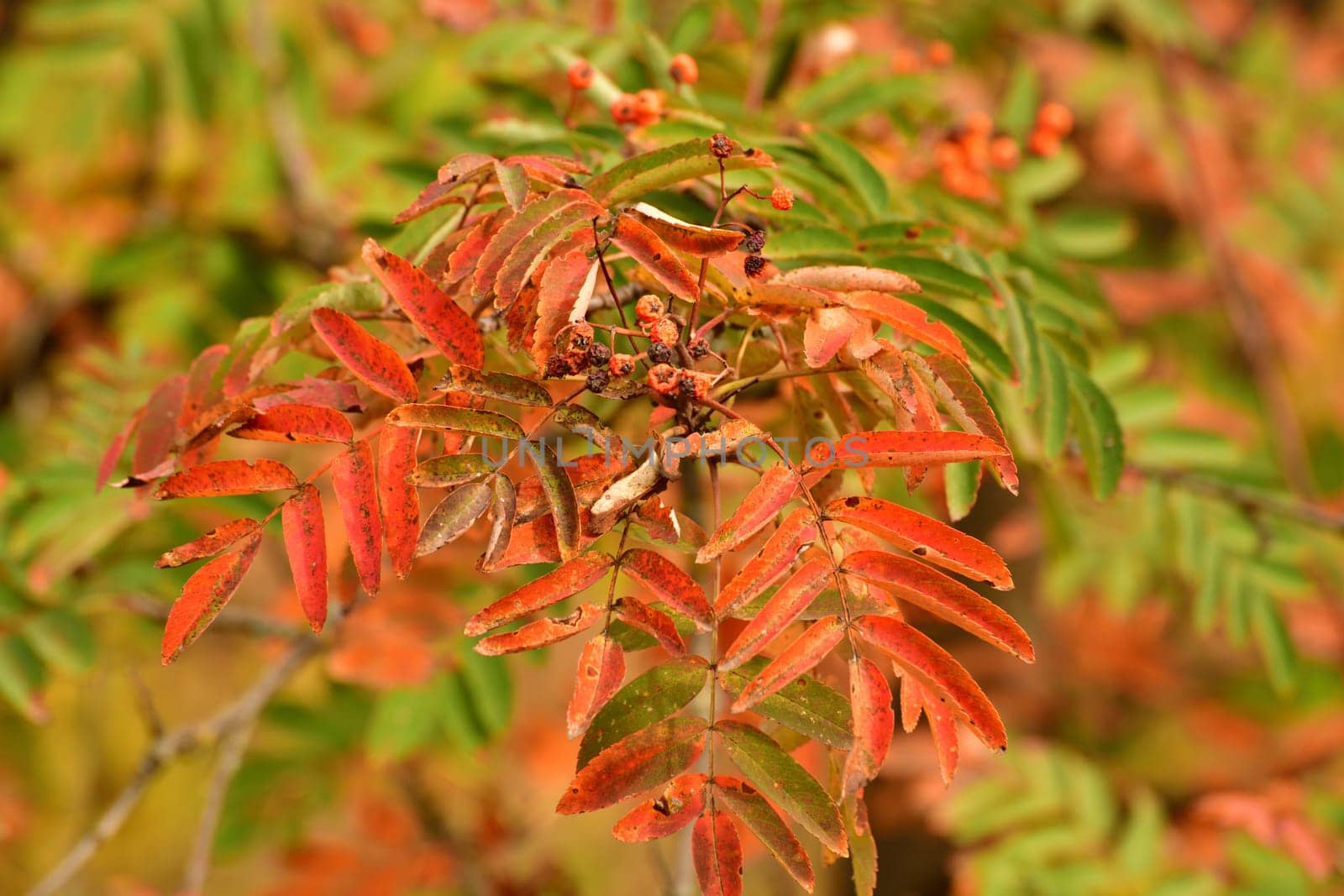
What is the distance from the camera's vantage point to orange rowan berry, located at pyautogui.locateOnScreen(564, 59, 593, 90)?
1266mm

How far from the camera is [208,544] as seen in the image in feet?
2.96

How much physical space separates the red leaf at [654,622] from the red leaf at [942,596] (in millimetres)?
154

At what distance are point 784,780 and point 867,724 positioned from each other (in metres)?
0.10

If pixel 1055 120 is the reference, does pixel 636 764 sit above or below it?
below

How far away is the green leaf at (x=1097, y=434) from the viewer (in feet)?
3.92

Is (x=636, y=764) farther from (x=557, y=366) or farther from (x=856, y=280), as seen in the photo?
(x=856, y=280)

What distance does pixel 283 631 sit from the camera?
1721 mm

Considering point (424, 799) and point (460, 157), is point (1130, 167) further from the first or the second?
point (460, 157)

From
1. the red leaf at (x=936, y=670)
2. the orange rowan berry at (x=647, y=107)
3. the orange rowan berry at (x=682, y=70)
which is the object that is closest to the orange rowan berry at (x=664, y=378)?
the red leaf at (x=936, y=670)

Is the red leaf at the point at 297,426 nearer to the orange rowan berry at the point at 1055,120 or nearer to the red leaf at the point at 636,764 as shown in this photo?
the red leaf at the point at 636,764

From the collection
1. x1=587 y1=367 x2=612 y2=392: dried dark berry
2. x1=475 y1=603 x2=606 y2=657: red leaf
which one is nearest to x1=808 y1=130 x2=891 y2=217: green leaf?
x1=587 y1=367 x2=612 y2=392: dried dark berry

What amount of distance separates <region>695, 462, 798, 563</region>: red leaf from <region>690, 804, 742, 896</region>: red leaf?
0.74ft

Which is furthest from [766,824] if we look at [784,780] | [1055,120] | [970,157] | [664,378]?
[1055,120]

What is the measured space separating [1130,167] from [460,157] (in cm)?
314
